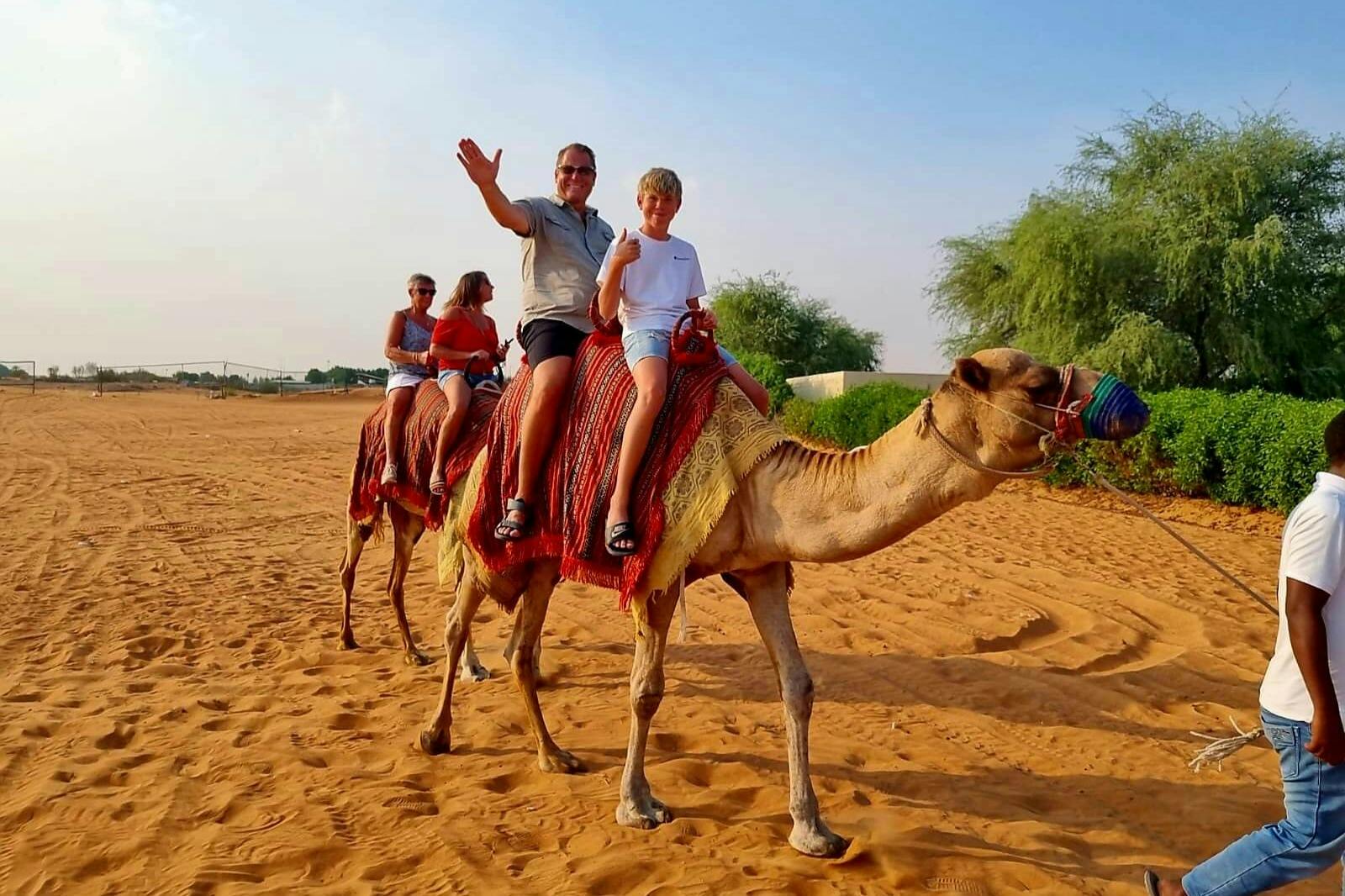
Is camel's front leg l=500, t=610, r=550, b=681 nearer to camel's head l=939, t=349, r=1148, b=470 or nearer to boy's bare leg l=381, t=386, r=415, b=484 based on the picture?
boy's bare leg l=381, t=386, r=415, b=484

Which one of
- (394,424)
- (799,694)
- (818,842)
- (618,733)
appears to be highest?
(394,424)

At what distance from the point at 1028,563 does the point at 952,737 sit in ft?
18.1

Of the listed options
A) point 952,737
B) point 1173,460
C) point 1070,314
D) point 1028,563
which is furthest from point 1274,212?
point 952,737

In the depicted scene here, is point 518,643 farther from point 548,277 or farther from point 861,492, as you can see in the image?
point 861,492

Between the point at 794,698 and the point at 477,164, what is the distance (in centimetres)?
289

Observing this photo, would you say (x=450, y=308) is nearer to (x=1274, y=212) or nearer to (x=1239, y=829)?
(x=1239, y=829)

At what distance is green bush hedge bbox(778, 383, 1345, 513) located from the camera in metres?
12.2

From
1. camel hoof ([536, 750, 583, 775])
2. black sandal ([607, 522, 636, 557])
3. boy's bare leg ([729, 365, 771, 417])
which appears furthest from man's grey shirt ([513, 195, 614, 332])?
camel hoof ([536, 750, 583, 775])

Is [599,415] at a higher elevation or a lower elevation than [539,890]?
higher

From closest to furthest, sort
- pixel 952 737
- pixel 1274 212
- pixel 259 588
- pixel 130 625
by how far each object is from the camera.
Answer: pixel 952 737 < pixel 130 625 < pixel 259 588 < pixel 1274 212

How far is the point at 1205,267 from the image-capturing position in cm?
2058

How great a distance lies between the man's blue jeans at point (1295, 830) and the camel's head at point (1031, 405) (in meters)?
1.06

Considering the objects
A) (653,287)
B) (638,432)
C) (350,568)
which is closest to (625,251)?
(653,287)

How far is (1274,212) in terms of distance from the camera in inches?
806
